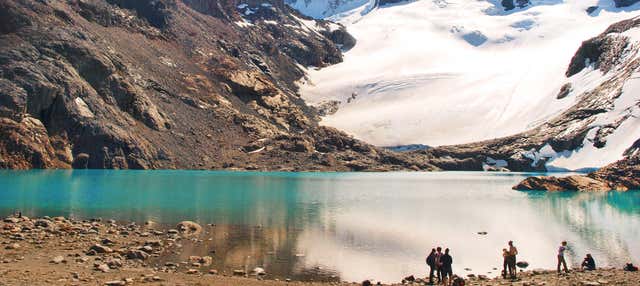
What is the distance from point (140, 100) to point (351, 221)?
75.3m

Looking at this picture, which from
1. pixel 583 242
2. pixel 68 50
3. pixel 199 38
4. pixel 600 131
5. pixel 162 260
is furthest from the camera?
pixel 199 38

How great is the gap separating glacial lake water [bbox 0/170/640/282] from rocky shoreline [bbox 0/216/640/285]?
1601mm

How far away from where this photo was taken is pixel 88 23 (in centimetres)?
11900

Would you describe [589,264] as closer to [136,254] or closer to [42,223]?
[136,254]

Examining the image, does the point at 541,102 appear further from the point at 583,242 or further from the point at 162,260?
the point at 162,260

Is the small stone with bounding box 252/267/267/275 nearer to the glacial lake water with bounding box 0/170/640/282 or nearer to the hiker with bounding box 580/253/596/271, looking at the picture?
the glacial lake water with bounding box 0/170/640/282

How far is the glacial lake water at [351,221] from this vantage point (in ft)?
88.1

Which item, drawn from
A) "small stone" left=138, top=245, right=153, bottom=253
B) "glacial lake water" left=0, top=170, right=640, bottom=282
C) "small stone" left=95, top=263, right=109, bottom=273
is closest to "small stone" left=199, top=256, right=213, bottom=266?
"glacial lake water" left=0, top=170, right=640, bottom=282

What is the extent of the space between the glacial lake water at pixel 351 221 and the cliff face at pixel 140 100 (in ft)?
85.4

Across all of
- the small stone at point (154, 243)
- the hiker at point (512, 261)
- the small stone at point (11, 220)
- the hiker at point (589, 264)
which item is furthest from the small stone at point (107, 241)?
the hiker at point (589, 264)

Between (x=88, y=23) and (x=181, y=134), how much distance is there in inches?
1168

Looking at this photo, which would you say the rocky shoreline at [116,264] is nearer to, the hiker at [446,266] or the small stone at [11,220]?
the small stone at [11,220]

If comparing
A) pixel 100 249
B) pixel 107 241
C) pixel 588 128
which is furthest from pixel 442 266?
pixel 588 128

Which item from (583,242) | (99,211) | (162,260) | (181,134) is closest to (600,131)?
(181,134)
